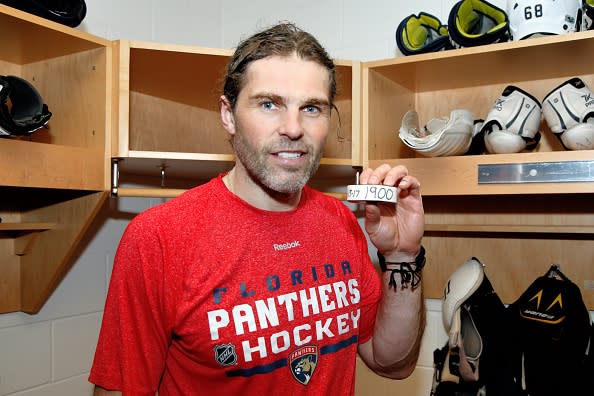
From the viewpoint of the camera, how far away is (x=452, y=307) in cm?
141

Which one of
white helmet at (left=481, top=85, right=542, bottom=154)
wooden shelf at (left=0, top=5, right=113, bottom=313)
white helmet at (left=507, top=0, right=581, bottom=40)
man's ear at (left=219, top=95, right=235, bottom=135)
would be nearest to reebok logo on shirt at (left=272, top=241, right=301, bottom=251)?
man's ear at (left=219, top=95, right=235, bottom=135)

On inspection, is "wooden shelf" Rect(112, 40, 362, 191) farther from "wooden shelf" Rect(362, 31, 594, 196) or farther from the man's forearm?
the man's forearm

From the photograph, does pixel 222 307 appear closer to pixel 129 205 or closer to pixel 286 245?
pixel 286 245

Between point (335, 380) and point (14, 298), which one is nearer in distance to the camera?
point (335, 380)

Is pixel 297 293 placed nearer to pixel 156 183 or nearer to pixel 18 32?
pixel 18 32

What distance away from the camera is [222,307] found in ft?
3.02

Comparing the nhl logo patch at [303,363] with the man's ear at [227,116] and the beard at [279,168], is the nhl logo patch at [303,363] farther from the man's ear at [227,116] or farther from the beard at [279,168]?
the man's ear at [227,116]

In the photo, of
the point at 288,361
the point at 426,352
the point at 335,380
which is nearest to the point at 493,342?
the point at 426,352

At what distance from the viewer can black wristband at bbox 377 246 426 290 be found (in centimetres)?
103

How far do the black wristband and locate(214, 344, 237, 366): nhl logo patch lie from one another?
1.04 feet

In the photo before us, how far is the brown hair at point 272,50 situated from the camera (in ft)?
3.21

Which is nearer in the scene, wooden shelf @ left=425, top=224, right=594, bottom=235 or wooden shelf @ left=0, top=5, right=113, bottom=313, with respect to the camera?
wooden shelf @ left=0, top=5, right=113, bottom=313

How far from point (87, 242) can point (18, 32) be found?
611 millimetres

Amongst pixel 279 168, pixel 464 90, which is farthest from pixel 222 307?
pixel 464 90
